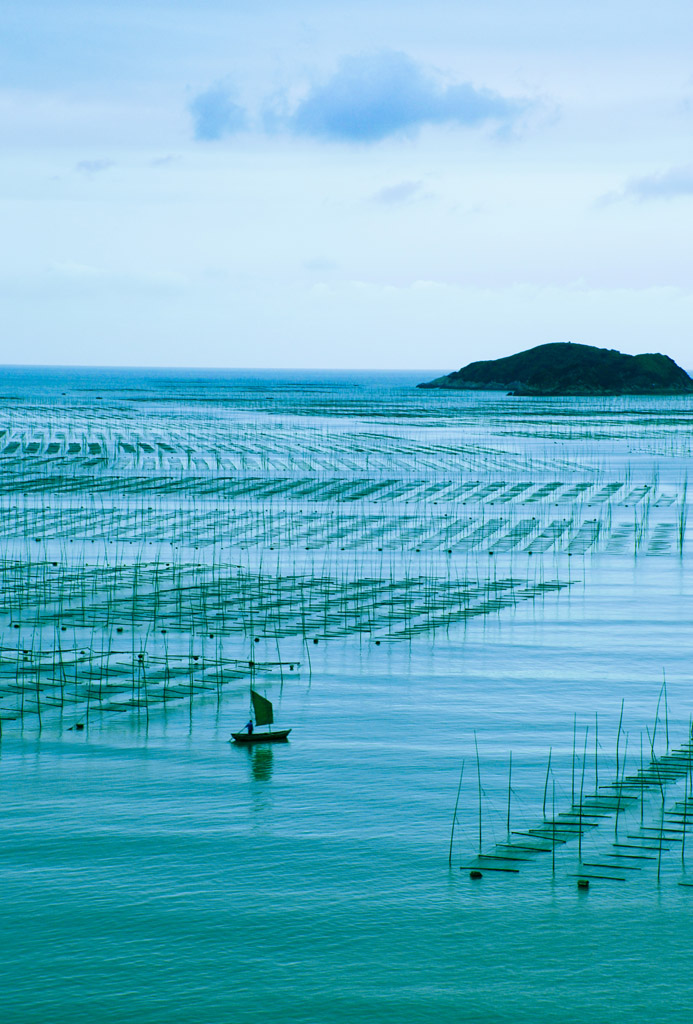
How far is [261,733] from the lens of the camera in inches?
1658

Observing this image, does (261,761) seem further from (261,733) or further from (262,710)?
(262,710)

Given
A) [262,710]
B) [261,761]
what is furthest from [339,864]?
[262,710]

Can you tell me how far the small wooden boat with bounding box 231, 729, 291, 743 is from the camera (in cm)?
4206

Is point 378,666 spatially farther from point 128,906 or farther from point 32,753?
point 128,906

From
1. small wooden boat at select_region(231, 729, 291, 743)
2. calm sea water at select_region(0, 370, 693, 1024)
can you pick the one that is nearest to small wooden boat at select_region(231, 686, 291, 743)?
small wooden boat at select_region(231, 729, 291, 743)

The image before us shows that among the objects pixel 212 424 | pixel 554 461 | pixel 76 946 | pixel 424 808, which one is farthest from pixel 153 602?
pixel 212 424

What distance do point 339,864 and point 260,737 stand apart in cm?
916

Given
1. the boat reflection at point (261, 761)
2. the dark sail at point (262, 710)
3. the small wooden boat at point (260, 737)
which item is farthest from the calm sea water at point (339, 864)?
the dark sail at point (262, 710)

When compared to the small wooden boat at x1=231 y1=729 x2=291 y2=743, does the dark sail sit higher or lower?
higher

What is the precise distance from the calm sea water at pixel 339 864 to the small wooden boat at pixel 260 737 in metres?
0.45

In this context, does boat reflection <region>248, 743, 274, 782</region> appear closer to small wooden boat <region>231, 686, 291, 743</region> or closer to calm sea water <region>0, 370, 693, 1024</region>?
calm sea water <region>0, 370, 693, 1024</region>

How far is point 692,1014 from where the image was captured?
2714 centimetres

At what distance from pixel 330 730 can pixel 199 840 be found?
9693 mm

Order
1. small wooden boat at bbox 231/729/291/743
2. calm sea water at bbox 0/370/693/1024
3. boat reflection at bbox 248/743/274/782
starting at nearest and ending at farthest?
calm sea water at bbox 0/370/693/1024 < boat reflection at bbox 248/743/274/782 < small wooden boat at bbox 231/729/291/743
